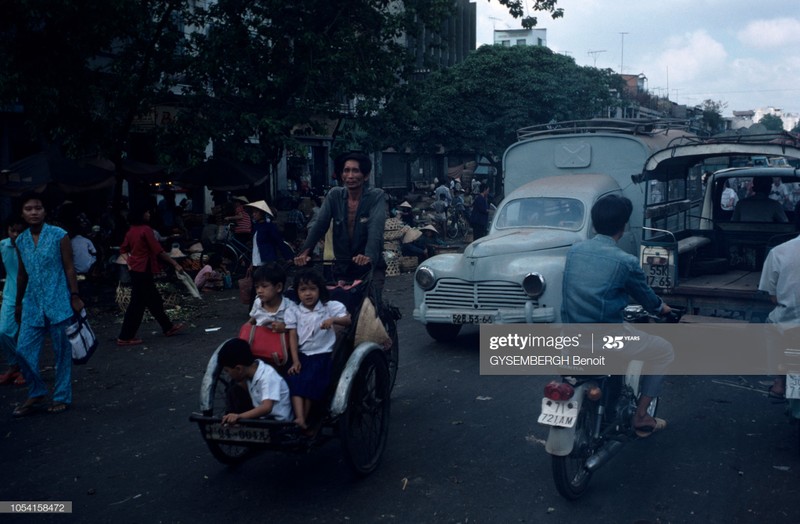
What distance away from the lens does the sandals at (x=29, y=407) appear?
22.2ft

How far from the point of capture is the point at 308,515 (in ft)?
15.0

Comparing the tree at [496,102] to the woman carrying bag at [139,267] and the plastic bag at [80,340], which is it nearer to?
the woman carrying bag at [139,267]

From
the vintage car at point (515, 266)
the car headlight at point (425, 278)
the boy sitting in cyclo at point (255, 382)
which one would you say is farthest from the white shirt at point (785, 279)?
the car headlight at point (425, 278)

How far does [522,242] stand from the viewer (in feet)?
29.9

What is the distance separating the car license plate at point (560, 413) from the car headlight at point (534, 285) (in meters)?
3.92

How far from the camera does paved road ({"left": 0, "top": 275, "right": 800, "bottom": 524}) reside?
4641 mm

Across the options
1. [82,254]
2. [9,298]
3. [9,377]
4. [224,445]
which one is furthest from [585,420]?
[82,254]

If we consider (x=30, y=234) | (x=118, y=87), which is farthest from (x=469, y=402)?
(x=118, y=87)

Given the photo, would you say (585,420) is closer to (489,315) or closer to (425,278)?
(489,315)

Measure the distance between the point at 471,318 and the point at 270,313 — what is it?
13.2ft

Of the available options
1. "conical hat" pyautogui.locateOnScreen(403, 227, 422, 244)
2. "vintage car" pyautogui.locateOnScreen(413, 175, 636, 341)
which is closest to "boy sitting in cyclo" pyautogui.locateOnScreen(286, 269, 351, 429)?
"vintage car" pyautogui.locateOnScreen(413, 175, 636, 341)

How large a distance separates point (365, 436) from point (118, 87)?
453 inches

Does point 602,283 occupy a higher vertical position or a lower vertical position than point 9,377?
higher

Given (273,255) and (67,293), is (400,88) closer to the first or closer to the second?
(273,255)
